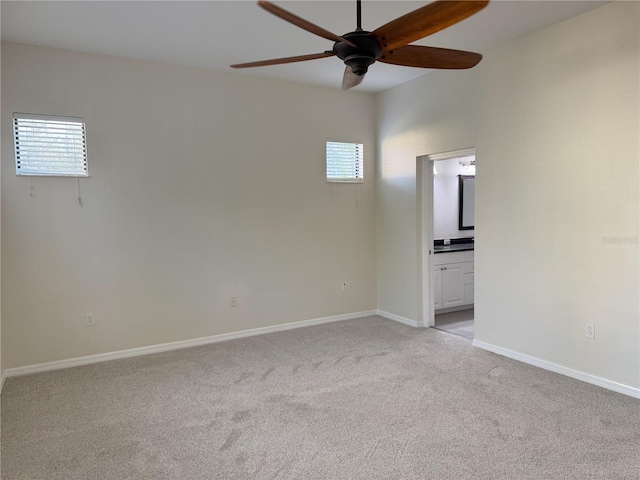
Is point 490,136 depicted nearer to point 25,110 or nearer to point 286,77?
point 286,77

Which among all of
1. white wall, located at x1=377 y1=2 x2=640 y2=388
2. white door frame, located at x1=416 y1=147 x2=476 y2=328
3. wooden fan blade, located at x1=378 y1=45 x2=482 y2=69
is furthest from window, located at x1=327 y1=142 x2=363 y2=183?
wooden fan blade, located at x1=378 y1=45 x2=482 y2=69

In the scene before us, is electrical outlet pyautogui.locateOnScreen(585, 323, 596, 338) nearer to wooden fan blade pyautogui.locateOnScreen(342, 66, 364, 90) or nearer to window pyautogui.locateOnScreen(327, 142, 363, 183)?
wooden fan blade pyautogui.locateOnScreen(342, 66, 364, 90)

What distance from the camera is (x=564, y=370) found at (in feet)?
11.3

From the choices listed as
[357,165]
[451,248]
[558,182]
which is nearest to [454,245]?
[451,248]

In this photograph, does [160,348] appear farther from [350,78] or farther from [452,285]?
[452,285]

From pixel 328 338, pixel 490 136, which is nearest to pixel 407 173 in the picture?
pixel 490 136

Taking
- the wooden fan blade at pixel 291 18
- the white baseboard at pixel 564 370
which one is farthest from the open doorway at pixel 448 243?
the wooden fan blade at pixel 291 18

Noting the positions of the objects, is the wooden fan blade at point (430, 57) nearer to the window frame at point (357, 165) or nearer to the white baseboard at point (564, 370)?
the white baseboard at point (564, 370)

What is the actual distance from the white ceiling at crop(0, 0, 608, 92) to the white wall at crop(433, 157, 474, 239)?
2150 mm

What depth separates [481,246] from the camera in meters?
4.11

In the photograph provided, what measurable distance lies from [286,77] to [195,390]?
10.7 feet

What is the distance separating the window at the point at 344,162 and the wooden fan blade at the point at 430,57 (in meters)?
2.80

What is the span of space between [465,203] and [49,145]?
501 cm

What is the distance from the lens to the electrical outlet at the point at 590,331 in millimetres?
3256
